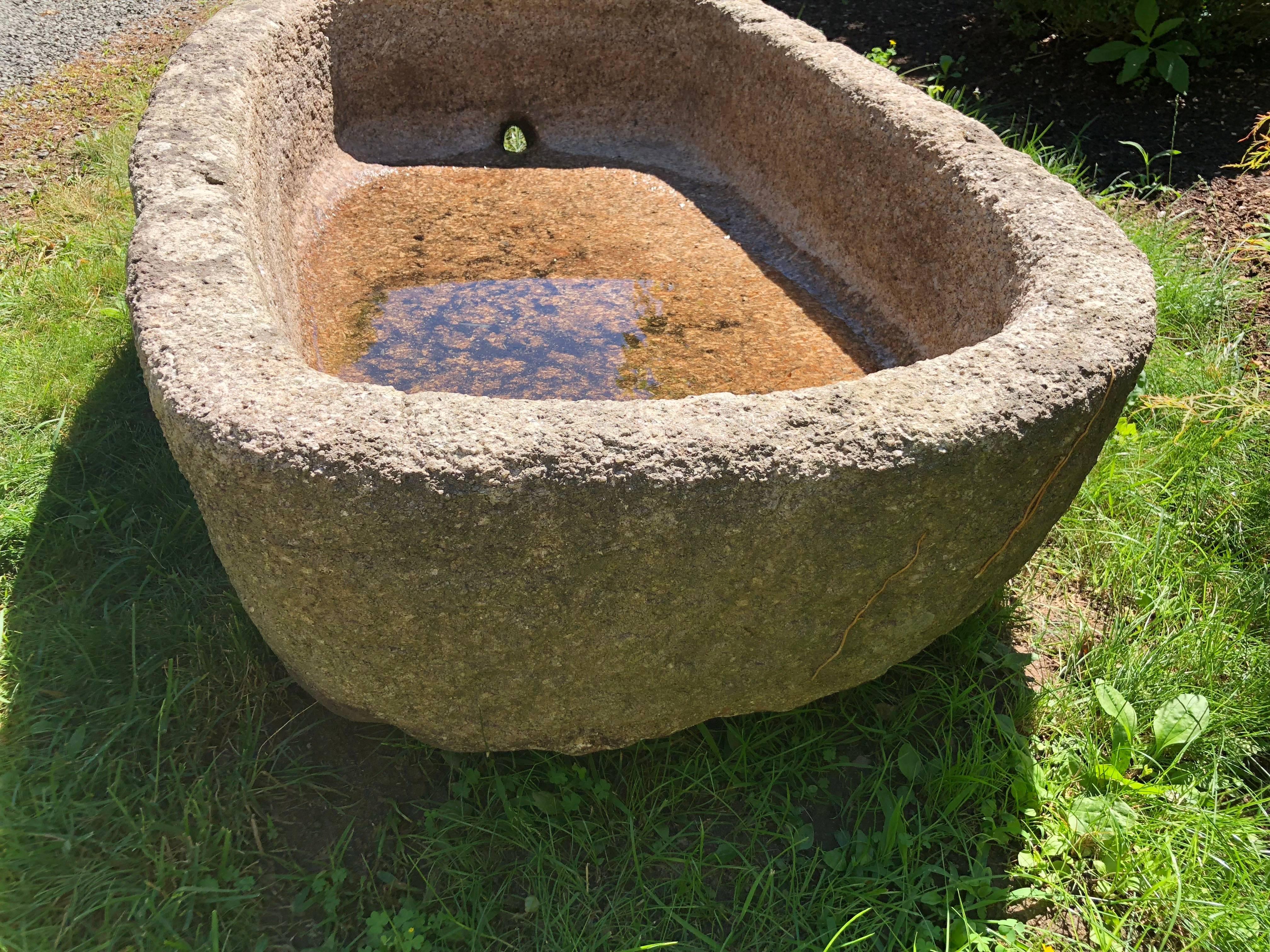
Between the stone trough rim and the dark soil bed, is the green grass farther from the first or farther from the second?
the dark soil bed

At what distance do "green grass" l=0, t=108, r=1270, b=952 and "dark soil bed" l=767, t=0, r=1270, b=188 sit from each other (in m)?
2.05

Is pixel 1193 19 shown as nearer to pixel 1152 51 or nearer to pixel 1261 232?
pixel 1152 51

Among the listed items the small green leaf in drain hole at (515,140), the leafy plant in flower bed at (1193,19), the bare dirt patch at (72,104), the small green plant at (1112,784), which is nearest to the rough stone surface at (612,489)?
the small green plant at (1112,784)

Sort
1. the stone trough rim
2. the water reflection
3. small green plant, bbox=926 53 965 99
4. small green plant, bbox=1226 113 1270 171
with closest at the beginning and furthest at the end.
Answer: the stone trough rim < the water reflection < small green plant, bbox=1226 113 1270 171 < small green plant, bbox=926 53 965 99

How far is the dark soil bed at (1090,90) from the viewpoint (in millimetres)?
3775

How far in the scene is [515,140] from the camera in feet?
11.9

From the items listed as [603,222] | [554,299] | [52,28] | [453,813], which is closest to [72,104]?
[52,28]

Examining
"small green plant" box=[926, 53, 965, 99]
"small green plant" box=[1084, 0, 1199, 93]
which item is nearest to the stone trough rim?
"small green plant" box=[1084, 0, 1199, 93]

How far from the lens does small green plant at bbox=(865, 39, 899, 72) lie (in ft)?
14.3

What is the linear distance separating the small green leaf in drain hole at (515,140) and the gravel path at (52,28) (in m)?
2.50

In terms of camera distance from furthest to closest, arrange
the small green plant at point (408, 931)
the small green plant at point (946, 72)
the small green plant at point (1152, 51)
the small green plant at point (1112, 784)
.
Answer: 1. the small green plant at point (946, 72)
2. the small green plant at point (1152, 51)
3. the small green plant at point (1112, 784)
4. the small green plant at point (408, 931)

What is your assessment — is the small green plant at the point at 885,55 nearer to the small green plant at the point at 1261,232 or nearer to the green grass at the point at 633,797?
the small green plant at the point at 1261,232

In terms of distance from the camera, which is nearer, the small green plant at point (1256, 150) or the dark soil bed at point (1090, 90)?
the small green plant at point (1256, 150)

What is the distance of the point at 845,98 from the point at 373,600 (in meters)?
1.91
